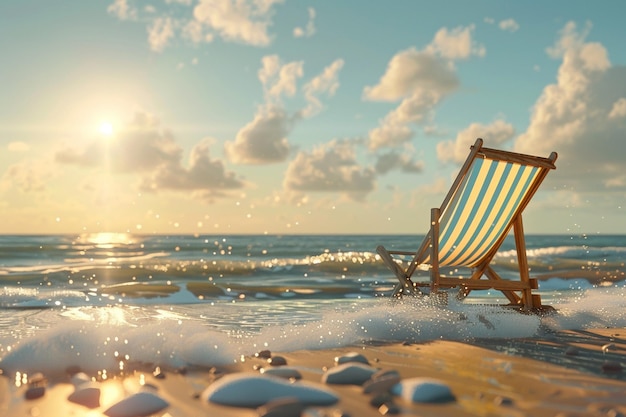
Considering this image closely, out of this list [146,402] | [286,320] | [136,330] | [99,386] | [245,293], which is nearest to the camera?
[146,402]

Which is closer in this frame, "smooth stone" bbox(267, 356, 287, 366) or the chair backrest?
"smooth stone" bbox(267, 356, 287, 366)

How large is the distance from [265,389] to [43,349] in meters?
1.78

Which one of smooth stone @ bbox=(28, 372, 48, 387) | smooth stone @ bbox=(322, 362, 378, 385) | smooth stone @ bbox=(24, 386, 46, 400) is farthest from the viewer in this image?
smooth stone @ bbox=(28, 372, 48, 387)

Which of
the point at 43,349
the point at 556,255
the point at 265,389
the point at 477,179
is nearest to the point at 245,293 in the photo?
the point at 477,179

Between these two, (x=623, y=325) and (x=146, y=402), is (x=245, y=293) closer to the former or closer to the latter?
(x=623, y=325)

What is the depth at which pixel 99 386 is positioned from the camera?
120 inches

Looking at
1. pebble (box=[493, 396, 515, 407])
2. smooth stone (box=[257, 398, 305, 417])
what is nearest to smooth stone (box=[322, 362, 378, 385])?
smooth stone (box=[257, 398, 305, 417])

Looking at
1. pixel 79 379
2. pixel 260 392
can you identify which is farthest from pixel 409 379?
pixel 79 379

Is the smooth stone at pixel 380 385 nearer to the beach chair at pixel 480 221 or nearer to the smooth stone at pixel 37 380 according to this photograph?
the smooth stone at pixel 37 380

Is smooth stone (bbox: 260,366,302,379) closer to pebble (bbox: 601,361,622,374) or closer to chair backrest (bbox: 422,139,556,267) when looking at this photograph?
pebble (bbox: 601,361,622,374)

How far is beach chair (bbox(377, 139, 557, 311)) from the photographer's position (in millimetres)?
5332

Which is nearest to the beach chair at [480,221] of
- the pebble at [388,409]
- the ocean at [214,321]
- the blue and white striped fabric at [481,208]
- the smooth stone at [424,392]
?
the blue and white striped fabric at [481,208]

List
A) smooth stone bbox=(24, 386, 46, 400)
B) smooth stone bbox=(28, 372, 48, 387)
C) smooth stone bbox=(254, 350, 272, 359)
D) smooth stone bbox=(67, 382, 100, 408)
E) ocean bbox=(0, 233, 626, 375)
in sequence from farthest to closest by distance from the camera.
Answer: smooth stone bbox=(254, 350, 272, 359), ocean bbox=(0, 233, 626, 375), smooth stone bbox=(28, 372, 48, 387), smooth stone bbox=(24, 386, 46, 400), smooth stone bbox=(67, 382, 100, 408)

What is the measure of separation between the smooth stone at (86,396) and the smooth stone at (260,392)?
51 cm
